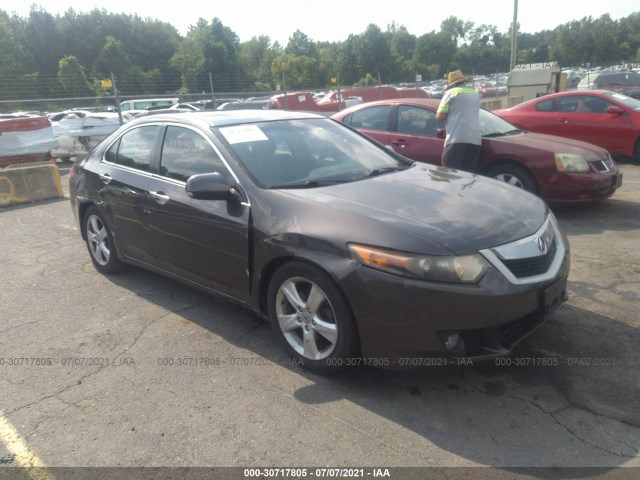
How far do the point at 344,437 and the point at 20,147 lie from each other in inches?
450

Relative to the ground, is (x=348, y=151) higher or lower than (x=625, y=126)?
higher

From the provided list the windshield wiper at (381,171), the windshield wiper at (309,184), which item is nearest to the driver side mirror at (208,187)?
the windshield wiper at (309,184)

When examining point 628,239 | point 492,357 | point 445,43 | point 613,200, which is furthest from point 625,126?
point 445,43

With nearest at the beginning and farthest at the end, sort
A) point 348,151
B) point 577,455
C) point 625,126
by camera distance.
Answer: point 577,455 → point 348,151 → point 625,126

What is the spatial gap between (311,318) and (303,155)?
1349 mm

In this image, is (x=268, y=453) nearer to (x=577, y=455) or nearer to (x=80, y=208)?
(x=577, y=455)

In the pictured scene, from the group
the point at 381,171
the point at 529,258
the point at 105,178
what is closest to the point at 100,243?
the point at 105,178

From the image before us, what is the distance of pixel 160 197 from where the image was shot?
410 cm

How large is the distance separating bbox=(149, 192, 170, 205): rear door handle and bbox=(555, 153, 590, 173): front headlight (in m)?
4.67

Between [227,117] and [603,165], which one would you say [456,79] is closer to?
[603,165]

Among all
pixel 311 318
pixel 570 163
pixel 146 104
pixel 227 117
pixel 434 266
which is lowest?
pixel 146 104

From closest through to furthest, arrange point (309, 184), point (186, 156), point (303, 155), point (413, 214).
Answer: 1. point (413, 214)
2. point (309, 184)
3. point (303, 155)
4. point (186, 156)

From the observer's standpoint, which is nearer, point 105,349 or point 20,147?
point 105,349

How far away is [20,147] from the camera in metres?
11.6
